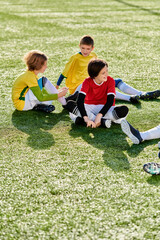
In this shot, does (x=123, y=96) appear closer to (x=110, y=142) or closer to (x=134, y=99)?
(x=134, y=99)

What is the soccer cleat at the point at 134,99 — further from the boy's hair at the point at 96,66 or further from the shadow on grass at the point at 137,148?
the shadow on grass at the point at 137,148

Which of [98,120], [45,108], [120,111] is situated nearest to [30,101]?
[45,108]

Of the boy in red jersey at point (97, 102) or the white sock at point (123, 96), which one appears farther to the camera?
the white sock at point (123, 96)

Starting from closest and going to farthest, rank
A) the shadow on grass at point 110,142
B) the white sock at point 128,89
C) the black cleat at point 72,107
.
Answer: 1. the shadow on grass at point 110,142
2. the black cleat at point 72,107
3. the white sock at point 128,89

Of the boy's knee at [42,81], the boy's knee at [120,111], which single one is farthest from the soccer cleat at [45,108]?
the boy's knee at [120,111]

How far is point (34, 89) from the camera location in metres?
4.41

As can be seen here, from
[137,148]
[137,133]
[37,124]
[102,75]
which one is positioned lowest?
[37,124]

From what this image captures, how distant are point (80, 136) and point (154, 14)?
938cm

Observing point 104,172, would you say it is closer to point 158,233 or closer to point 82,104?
point 158,233

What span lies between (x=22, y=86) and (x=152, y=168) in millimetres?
2080

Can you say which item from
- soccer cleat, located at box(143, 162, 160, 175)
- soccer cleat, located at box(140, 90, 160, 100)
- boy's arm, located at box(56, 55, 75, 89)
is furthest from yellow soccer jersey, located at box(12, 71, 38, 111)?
soccer cleat, located at box(143, 162, 160, 175)

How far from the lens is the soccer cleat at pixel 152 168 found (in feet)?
9.96

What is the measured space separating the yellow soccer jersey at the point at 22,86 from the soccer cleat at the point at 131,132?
4.36 feet

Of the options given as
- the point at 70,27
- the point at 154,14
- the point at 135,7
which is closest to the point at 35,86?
the point at 70,27
